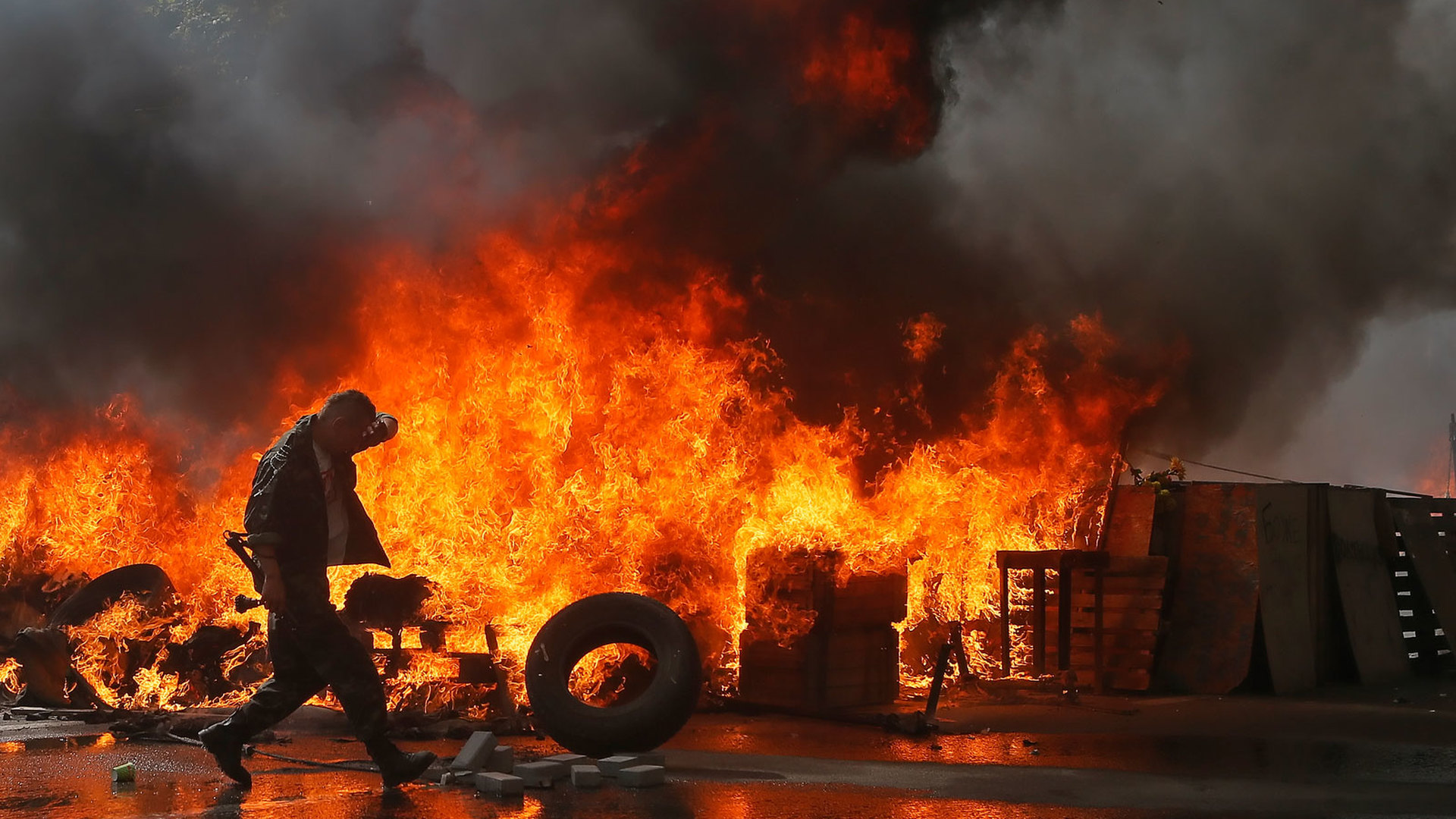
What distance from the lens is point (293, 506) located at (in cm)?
689

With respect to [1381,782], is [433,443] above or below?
above

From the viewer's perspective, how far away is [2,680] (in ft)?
38.0

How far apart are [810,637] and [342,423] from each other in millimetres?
4871

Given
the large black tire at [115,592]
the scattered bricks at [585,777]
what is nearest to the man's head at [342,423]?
the scattered bricks at [585,777]

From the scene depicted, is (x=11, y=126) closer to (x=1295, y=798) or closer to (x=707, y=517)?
(x=707, y=517)

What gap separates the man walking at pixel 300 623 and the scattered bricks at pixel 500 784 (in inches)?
11.9

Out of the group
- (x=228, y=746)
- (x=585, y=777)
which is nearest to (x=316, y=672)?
(x=228, y=746)

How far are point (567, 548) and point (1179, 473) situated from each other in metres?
6.66

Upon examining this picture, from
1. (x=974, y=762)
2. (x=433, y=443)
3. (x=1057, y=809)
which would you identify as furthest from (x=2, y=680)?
(x=1057, y=809)

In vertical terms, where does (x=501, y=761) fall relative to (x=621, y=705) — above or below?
below

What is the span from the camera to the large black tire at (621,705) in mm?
7918

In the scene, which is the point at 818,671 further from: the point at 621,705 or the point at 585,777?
the point at 585,777

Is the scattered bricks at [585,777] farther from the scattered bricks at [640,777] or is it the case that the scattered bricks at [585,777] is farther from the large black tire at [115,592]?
the large black tire at [115,592]

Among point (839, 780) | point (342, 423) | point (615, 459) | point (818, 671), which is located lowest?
point (839, 780)
